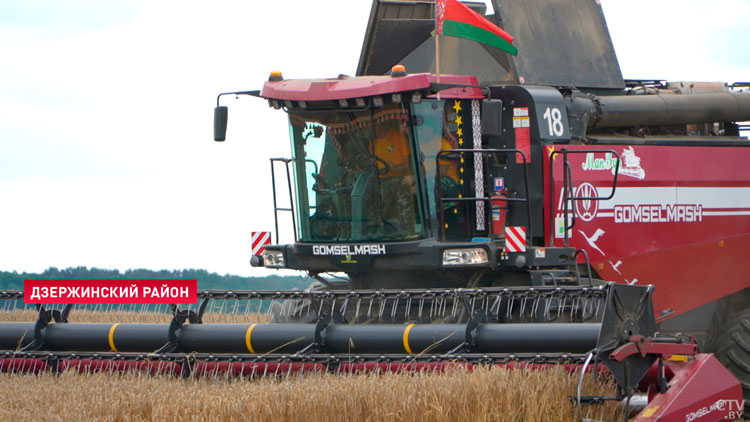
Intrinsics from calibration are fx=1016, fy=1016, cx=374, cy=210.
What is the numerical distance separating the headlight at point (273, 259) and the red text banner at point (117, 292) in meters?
1.42

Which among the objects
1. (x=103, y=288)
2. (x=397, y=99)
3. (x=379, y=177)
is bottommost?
(x=103, y=288)

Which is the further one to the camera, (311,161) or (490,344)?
(311,161)

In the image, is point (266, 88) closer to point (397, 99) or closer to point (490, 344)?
point (397, 99)

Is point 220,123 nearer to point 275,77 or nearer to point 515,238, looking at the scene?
point 275,77

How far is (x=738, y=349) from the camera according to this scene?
7949mm

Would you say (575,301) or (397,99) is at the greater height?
(397,99)

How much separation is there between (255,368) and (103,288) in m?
1.33

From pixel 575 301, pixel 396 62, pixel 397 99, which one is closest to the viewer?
pixel 575 301

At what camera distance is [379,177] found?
292 inches

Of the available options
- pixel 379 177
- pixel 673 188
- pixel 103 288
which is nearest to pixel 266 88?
pixel 379 177

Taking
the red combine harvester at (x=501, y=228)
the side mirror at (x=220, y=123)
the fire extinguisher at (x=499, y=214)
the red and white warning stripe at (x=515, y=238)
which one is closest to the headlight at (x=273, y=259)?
the red combine harvester at (x=501, y=228)

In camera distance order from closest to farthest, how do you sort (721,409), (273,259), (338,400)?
(338,400)
(721,409)
(273,259)

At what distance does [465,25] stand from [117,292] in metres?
3.16

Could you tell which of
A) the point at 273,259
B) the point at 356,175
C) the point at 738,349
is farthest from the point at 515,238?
the point at 738,349
